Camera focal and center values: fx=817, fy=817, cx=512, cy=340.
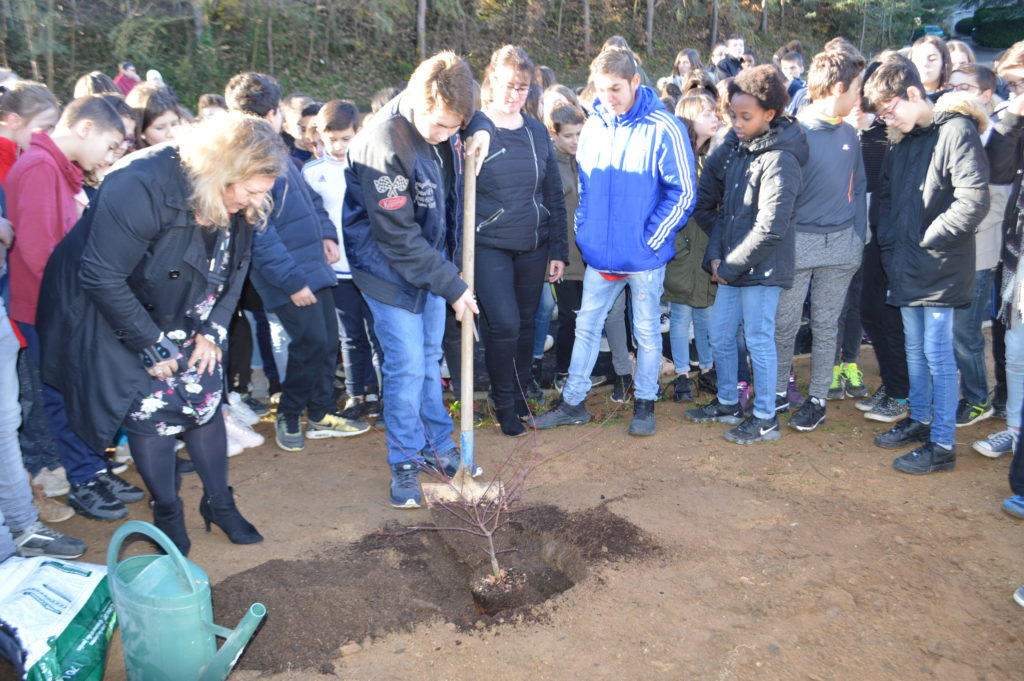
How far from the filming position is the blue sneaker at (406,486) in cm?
409

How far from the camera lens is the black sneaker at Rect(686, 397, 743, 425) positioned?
5.12 meters

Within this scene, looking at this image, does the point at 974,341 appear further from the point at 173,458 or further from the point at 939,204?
the point at 173,458

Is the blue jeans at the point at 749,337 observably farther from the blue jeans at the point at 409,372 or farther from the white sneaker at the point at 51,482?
the white sneaker at the point at 51,482

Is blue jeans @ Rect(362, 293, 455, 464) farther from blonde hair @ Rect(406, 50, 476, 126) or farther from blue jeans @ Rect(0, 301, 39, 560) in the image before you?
blue jeans @ Rect(0, 301, 39, 560)

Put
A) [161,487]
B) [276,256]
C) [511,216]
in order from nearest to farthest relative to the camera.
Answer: [161,487] < [276,256] < [511,216]

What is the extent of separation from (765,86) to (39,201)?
3544 mm

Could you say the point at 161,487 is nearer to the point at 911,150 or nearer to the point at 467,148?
the point at 467,148

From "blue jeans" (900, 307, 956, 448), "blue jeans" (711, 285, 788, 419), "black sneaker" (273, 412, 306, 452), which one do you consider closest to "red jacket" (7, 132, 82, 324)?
"black sneaker" (273, 412, 306, 452)

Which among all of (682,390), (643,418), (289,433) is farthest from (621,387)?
(289,433)

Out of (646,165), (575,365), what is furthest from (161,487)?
(646,165)

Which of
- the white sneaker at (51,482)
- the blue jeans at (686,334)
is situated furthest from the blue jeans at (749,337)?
the white sneaker at (51,482)

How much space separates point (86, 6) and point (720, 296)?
527 inches

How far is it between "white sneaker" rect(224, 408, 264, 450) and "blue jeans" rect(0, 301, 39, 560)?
53.2 inches

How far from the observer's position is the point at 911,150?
435 centimetres
